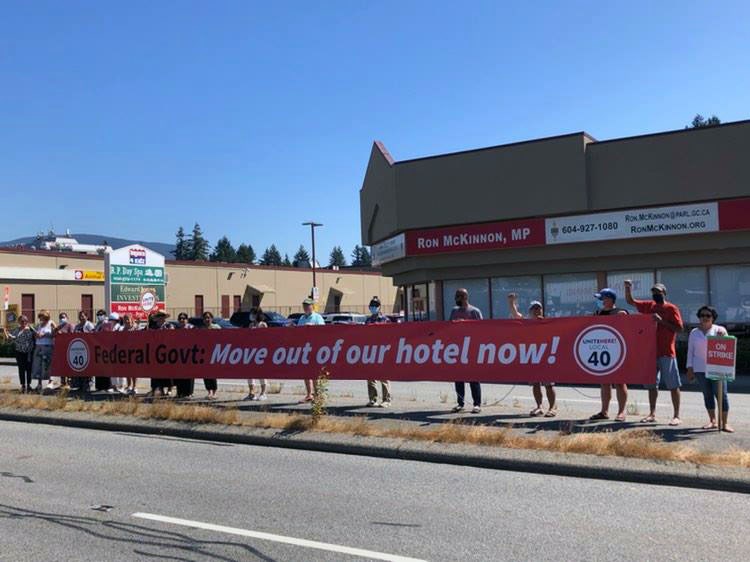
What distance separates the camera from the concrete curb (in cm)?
679

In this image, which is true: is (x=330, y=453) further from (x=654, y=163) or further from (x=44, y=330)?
(x=654, y=163)

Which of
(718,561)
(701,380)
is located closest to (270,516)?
(718,561)

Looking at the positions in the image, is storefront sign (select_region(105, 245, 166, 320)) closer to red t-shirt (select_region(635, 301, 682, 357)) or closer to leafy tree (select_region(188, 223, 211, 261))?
red t-shirt (select_region(635, 301, 682, 357))

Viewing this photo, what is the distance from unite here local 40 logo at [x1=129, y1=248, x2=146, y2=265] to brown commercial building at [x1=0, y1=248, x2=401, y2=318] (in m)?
18.9

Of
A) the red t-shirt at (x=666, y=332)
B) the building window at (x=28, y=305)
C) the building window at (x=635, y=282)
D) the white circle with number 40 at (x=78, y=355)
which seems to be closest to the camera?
the red t-shirt at (x=666, y=332)

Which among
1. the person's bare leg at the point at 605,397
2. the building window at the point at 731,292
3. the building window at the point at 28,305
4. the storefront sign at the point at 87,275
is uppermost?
Result: the storefront sign at the point at 87,275

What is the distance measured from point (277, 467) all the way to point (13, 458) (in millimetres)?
3377

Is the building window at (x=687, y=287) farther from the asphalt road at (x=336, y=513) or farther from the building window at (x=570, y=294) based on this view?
the asphalt road at (x=336, y=513)

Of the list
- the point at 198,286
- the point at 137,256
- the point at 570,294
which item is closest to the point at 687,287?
the point at 570,294

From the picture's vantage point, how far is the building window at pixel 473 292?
83.4 feet

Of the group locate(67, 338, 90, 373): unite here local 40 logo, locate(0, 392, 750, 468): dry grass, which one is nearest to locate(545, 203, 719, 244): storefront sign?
locate(0, 392, 750, 468): dry grass

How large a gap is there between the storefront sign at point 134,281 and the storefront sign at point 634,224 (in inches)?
642

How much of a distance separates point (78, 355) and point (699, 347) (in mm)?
11455

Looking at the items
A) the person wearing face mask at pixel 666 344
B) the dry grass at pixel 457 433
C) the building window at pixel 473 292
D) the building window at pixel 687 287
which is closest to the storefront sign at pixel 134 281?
the building window at pixel 473 292
